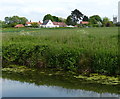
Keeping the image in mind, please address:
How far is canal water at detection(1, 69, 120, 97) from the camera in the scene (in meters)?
6.77

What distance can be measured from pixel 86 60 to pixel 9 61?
4178 millimetres

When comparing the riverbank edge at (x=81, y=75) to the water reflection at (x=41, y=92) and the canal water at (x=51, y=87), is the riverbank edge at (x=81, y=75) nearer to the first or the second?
the canal water at (x=51, y=87)

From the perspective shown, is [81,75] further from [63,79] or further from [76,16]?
[76,16]

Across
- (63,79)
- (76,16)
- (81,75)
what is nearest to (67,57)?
(81,75)

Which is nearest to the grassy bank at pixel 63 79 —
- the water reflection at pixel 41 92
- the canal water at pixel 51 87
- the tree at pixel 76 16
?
the canal water at pixel 51 87

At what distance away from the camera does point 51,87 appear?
7523 millimetres

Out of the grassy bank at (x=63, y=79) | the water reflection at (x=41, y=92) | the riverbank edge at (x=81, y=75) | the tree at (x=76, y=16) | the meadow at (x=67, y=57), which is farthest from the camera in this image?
the tree at (x=76, y=16)

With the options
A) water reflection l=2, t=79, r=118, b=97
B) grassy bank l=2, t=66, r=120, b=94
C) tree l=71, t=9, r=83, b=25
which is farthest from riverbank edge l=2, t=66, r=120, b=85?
tree l=71, t=9, r=83, b=25

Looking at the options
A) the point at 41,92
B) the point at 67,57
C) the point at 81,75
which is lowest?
the point at 41,92

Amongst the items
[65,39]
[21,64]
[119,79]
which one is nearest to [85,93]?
[119,79]

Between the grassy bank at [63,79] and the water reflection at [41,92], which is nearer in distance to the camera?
the water reflection at [41,92]

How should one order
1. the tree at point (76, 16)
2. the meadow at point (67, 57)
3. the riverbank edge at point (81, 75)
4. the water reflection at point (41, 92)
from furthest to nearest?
the tree at point (76, 16)
the meadow at point (67, 57)
the riverbank edge at point (81, 75)
the water reflection at point (41, 92)

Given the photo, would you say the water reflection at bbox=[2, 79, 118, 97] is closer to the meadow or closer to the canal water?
the canal water

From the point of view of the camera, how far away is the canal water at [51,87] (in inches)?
267
